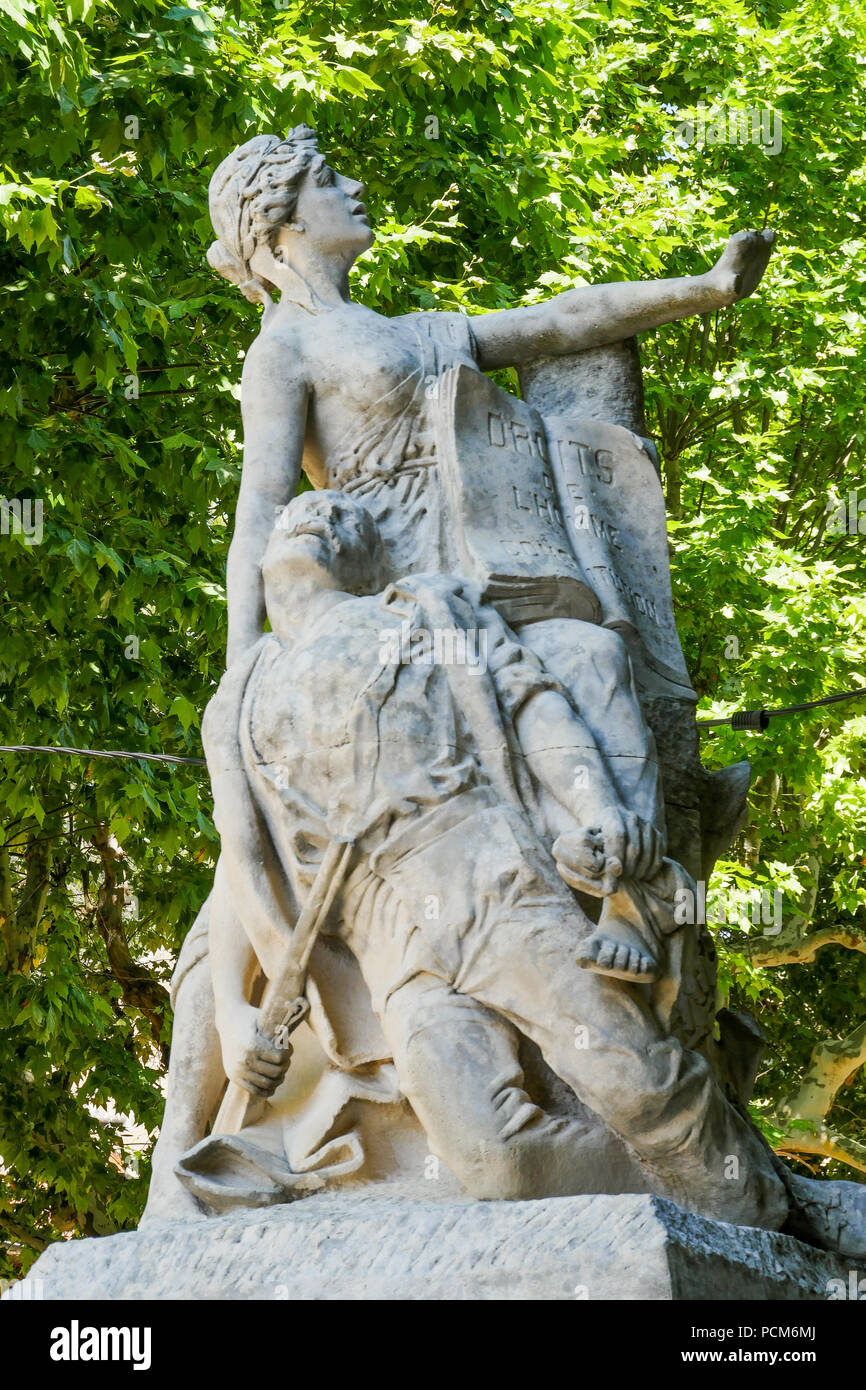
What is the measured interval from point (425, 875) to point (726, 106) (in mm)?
9711

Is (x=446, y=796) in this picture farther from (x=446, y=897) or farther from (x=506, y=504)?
(x=506, y=504)

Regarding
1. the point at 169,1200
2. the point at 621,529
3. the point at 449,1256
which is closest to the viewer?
the point at 449,1256

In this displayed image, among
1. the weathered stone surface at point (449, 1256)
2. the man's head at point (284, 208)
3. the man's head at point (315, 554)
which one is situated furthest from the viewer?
the man's head at point (284, 208)

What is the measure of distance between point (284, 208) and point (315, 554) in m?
1.31

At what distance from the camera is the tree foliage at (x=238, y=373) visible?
862 cm

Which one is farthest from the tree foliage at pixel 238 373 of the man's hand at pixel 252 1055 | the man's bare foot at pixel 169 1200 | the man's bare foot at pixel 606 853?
the man's bare foot at pixel 606 853

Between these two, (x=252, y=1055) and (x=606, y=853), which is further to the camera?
(x=252, y=1055)

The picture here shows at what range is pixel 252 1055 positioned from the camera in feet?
14.8

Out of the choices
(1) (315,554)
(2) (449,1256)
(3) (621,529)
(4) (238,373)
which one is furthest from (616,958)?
(4) (238,373)

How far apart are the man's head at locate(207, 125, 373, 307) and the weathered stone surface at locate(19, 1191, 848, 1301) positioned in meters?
2.71

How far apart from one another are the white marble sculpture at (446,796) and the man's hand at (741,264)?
0.5 inches

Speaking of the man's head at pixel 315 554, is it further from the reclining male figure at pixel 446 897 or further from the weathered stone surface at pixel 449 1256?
the weathered stone surface at pixel 449 1256
